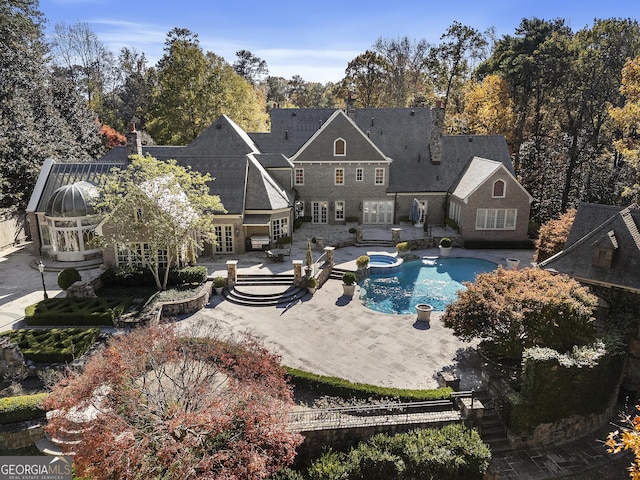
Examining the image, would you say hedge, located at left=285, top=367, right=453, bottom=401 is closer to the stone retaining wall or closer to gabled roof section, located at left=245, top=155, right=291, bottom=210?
the stone retaining wall

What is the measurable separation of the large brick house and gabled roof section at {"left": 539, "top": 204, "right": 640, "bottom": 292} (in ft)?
42.8

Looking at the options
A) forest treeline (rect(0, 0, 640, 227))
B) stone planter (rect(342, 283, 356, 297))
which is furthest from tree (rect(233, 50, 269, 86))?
stone planter (rect(342, 283, 356, 297))

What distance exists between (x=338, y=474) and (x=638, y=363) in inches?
→ 536

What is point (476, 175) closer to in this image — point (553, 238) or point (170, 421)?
point (553, 238)

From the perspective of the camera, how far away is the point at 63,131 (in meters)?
42.4

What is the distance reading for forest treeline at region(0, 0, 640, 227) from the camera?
35.0m

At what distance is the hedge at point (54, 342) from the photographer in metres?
17.1

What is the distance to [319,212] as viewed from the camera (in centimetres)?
3894

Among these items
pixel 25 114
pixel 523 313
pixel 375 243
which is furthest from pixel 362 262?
pixel 25 114

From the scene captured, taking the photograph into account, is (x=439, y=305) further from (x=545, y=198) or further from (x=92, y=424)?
(x=545, y=198)

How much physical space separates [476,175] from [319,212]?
46.0ft

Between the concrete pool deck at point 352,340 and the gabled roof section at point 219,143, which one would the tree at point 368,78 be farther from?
the concrete pool deck at point 352,340

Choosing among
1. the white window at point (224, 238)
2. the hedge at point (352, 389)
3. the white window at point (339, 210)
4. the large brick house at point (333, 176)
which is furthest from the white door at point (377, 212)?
the hedge at point (352, 389)

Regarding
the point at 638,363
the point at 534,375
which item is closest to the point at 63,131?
the point at 534,375
